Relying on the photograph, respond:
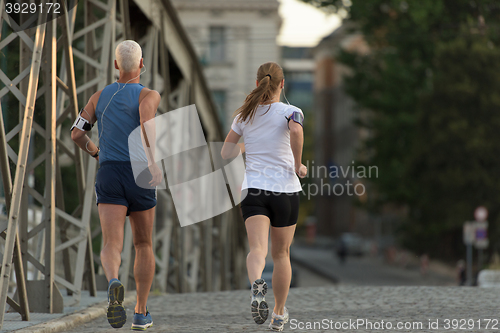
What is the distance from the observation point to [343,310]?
7.08m

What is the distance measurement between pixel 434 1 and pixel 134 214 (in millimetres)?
23426

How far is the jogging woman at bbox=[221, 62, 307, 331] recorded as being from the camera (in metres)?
5.36

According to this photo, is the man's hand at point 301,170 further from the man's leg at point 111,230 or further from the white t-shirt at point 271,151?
the man's leg at point 111,230

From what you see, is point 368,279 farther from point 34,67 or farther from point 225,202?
point 34,67

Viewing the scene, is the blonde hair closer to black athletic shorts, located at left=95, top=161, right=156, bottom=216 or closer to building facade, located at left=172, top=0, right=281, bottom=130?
black athletic shorts, located at left=95, top=161, right=156, bottom=216

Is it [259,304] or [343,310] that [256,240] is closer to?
[259,304]

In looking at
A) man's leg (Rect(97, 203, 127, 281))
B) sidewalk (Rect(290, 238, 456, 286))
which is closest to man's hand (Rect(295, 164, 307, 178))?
man's leg (Rect(97, 203, 127, 281))

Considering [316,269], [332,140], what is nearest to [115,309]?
[316,269]

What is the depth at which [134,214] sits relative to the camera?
5328mm

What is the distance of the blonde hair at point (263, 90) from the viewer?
5489 mm

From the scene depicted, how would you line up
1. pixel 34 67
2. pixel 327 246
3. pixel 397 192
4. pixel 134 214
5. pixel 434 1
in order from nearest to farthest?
pixel 134 214 < pixel 34 67 < pixel 434 1 < pixel 397 192 < pixel 327 246

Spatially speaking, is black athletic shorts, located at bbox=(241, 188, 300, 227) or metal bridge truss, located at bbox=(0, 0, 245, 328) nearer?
black athletic shorts, located at bbox=(241, 188, 300, 227)

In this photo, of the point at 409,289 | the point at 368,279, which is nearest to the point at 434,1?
the point at 368,279

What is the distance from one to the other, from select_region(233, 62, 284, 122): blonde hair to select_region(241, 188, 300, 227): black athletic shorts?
A: 1.77 ft
